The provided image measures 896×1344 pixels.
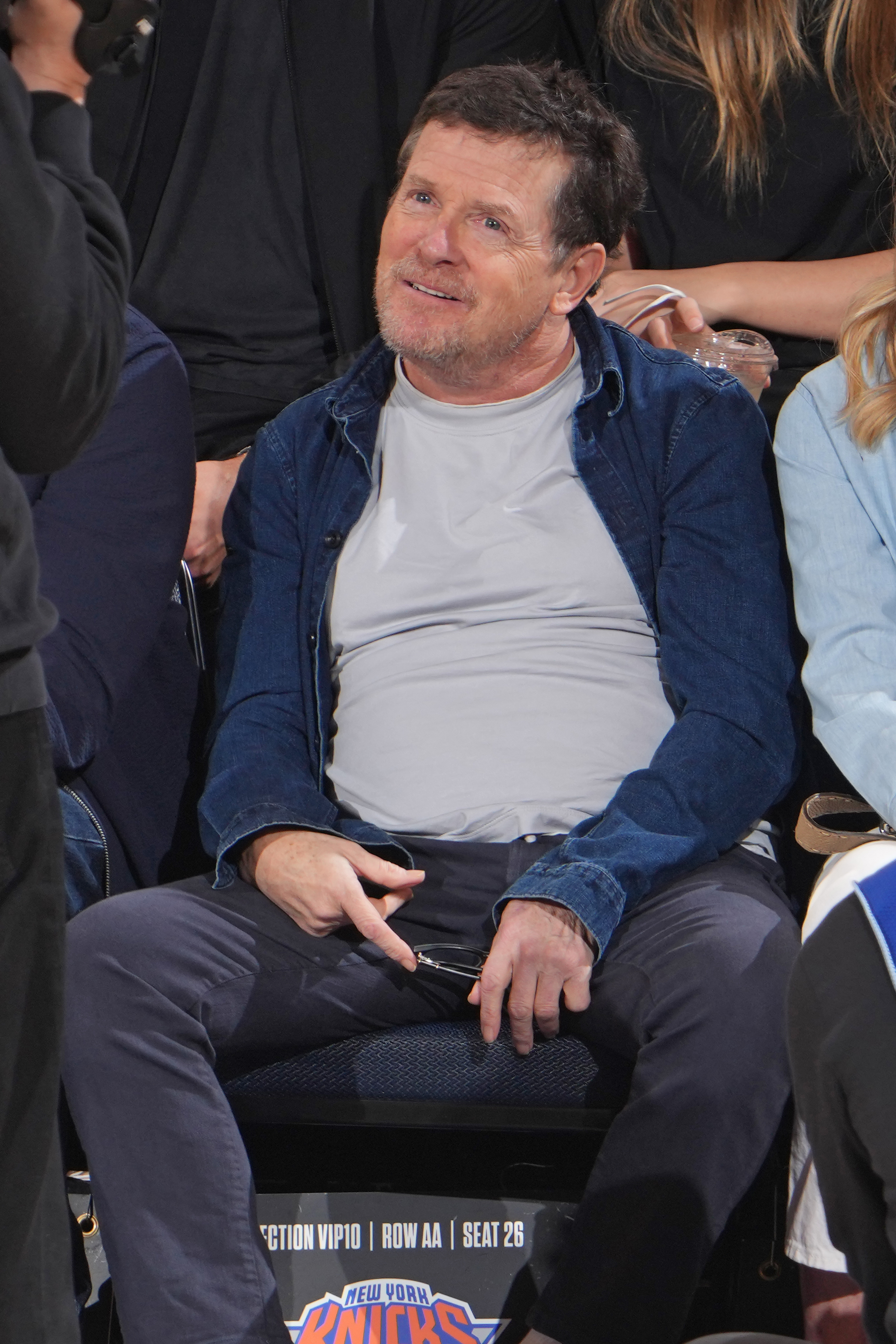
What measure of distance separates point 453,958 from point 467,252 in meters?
0.96

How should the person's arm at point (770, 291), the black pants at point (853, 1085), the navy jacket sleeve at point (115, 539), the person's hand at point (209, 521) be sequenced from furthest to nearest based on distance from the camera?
the person's arm at point (770, 291)
the person's hand at point (209, 521)
the navy jacket sleeve at point (115, 539)
the black pants at point (853, 1085)

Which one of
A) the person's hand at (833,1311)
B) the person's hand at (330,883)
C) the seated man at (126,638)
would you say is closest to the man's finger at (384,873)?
the person's hand at (330,883)

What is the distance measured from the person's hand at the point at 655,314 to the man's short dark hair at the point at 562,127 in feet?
0.39

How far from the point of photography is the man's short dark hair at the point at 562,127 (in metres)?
2.05

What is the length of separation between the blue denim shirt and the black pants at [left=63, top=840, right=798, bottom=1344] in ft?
0.31

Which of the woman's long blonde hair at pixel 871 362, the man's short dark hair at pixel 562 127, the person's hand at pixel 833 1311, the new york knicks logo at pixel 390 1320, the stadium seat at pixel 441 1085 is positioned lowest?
the new york knicks logo at pixel 390 1320

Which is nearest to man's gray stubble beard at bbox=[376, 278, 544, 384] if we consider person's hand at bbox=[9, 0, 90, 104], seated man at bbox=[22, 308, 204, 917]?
seated man at bbox=[22, 308, 204, 917]

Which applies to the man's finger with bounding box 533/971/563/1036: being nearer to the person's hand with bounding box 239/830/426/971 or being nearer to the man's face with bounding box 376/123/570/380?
the person's hand with bounding box 239/830/426/971

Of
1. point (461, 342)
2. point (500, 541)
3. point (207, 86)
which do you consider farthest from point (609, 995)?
point (207, 86)

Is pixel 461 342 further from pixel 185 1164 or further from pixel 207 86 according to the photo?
pixel 185 1164

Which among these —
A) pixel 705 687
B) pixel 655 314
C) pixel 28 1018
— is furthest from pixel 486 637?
pixel 28 1018

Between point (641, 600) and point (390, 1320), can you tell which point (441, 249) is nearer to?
point (641, 600)

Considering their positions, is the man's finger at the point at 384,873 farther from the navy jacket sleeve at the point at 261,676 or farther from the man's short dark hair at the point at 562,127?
the man's short dark hair at the point at 562,127

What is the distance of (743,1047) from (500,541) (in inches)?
29.7
